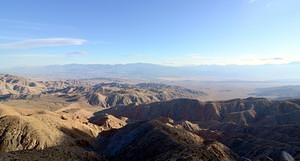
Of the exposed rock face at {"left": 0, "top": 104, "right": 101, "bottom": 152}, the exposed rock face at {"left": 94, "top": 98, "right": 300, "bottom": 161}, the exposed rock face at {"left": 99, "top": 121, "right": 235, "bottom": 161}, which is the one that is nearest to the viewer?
the exposed rock face at {"left": 99, "top": 121, "right": 235, "bottom": 161}

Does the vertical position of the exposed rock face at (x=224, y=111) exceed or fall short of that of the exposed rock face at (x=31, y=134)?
it falls short

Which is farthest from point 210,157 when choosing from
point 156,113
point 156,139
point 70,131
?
point 156,113

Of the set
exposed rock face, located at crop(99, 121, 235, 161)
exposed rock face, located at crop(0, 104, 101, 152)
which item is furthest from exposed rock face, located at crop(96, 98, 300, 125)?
exposed rock face, located at crop(0, 104, 101, 152)

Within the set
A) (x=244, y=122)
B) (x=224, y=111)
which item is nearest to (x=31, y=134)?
(x=244, y=122)

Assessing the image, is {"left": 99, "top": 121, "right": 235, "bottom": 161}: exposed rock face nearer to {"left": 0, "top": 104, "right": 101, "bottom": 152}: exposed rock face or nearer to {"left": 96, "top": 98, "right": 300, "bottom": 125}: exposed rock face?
{"left": 0, "top": 104, "right": 101, "bottom": 152}: exposed rock face

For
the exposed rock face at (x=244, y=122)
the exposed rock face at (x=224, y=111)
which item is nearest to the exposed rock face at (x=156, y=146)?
the exposed rock face at (x=244, y=122)

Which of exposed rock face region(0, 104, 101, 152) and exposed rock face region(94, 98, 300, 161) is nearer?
exposed rock face region(0, 104, 101, 152)

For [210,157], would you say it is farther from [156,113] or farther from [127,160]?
[156,113]

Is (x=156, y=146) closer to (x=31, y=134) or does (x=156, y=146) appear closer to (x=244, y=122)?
(x=31, y=134)

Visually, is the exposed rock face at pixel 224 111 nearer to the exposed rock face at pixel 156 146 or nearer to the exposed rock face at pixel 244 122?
the exposed rock face at pixel 244 122
